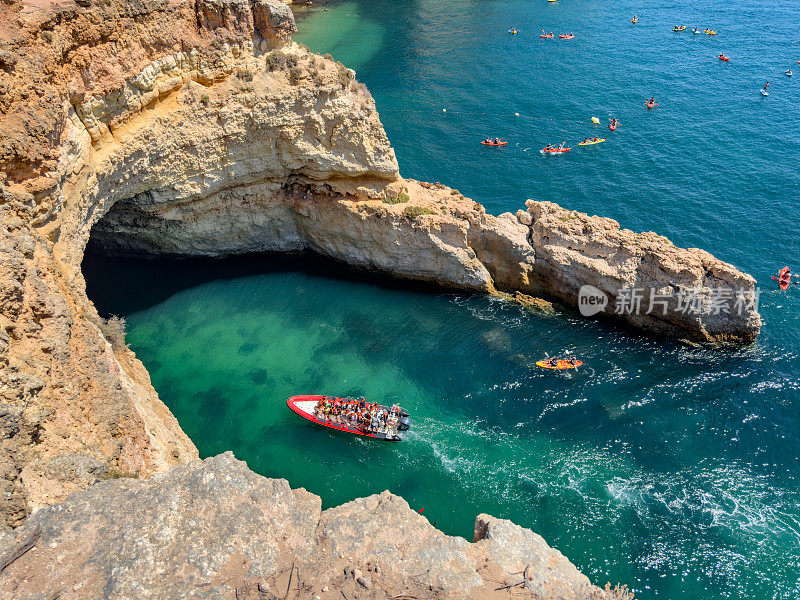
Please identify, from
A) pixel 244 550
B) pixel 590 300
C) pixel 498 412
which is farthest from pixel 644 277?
pixel 244 550

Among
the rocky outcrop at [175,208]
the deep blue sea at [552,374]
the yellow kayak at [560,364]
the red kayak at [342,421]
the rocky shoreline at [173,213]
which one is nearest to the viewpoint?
the rocky shoreline at [173,213]

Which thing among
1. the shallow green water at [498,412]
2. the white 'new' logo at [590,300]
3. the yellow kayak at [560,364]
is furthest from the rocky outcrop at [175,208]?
the yellow kayak at [560,364]

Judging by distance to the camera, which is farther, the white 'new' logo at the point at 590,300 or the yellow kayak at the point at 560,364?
the white 'new' logo at the point at 590,300

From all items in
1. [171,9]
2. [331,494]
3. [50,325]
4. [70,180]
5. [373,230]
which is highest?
[171,9]

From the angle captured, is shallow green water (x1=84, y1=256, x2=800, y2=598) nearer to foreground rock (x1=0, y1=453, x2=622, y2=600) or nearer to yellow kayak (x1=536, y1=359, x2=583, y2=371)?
yellow kayak (x1=536, y1=359, x2=583, y2=371)

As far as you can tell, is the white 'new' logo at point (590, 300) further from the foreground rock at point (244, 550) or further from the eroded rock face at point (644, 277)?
the foreground rock at point (244, 550)

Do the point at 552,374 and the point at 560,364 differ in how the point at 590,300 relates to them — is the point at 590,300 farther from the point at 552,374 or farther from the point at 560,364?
the point at 552,374

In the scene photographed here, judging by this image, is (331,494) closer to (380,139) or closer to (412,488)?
(412,488)

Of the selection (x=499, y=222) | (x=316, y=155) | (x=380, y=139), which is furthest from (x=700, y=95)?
(x=316, y=155)
